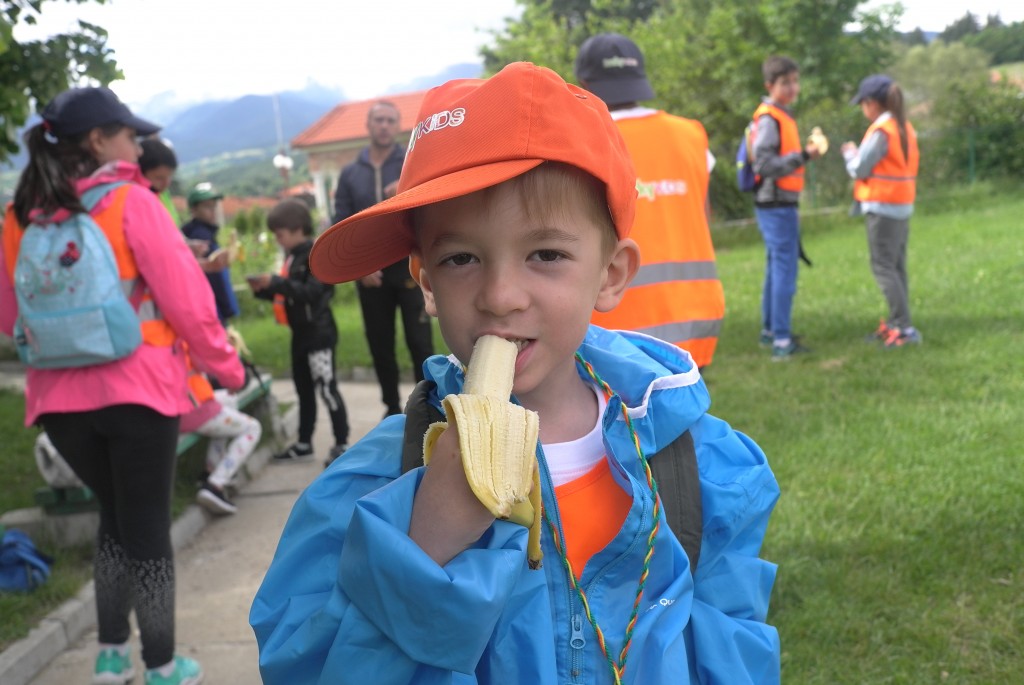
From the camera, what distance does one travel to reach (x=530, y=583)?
62.1 inches

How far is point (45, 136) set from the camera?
140 inches

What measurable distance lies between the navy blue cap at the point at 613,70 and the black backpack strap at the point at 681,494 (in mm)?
2801

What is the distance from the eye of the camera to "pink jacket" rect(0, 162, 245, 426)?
335 cm

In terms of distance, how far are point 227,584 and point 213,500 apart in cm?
93

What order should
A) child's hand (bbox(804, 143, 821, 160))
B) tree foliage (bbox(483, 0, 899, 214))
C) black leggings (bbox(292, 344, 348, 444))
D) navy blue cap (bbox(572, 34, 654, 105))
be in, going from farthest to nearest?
tree foliage (bbox(483, 0, 899, 214)) → child's hand (bbox(804, 143, 821, 160)) → black leggings (bbox(292, 344, 348, 444)) → navy blue cap (bbox(572, 34, 654, 105))

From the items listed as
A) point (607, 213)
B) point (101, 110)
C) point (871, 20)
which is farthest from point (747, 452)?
point (871, 20)

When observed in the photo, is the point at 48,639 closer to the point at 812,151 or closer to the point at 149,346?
the point at 149,346

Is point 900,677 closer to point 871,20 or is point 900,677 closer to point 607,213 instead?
point 607,213

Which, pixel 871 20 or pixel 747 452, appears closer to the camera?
pixel 747 452

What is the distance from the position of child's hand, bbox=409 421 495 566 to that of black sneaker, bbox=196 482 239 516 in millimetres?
4752

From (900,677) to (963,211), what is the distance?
17.1 metres

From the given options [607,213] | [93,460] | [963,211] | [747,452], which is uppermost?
[607,213]

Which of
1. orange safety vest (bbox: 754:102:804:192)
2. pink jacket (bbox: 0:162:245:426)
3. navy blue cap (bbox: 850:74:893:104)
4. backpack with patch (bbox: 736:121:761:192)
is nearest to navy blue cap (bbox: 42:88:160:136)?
pink jacket (bbox: 0:162:245:426)

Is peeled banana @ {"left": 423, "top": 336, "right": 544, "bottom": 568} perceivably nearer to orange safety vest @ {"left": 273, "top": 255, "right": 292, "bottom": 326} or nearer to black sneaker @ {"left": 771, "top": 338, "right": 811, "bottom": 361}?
orange safety vest @ {"left": 273, "top": 255, "right": 292, "bottom": 326}
